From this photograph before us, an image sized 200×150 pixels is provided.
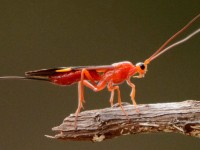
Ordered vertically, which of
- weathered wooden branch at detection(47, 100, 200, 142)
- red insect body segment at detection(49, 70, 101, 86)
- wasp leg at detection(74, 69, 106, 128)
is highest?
red insect body segment at detection(49, 70, 101, 86)

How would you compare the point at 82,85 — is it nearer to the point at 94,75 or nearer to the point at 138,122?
the point at 94,75

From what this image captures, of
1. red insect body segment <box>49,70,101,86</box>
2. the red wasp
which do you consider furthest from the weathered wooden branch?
red insect body segment <box>49,70,101,86</box>

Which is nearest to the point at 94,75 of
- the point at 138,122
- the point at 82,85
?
the point at 82,85

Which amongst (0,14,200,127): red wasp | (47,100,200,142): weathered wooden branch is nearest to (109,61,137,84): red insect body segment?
(0,14,200,127): red wasp

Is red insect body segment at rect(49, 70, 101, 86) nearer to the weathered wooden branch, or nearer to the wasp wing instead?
the wasp wing

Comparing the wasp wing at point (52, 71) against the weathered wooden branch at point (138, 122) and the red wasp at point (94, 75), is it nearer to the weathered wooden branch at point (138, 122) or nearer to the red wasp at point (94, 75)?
the red wasp at point (94, 75)

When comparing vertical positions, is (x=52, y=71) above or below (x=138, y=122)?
above

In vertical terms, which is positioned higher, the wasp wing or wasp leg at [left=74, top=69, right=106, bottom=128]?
the wasp wing

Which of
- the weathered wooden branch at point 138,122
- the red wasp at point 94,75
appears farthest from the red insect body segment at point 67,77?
the weathered wooden branch at point 138,122

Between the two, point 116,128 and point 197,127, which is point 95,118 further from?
point 197,127
